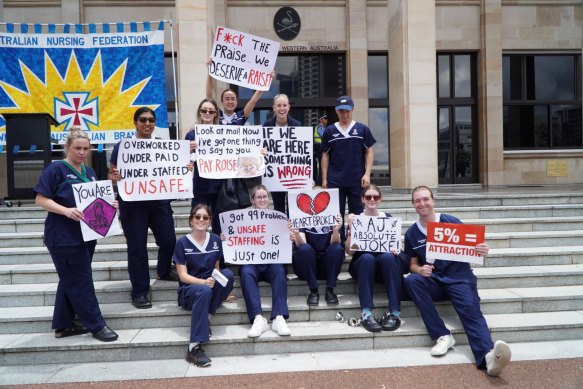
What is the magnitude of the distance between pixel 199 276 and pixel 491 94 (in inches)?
462

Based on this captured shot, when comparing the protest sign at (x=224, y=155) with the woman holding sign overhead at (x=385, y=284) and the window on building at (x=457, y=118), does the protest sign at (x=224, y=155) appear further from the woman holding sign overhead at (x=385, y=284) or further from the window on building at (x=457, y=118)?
the window on building at (x=457, y=118)

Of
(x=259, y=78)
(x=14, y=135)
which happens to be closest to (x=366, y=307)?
(x=259, y=78)

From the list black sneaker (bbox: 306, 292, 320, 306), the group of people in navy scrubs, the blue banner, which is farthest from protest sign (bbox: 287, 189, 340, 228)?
the blue banner

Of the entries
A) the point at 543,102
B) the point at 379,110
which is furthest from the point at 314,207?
the point at 543,102

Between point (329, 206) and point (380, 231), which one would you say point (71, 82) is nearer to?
point (329, 206)

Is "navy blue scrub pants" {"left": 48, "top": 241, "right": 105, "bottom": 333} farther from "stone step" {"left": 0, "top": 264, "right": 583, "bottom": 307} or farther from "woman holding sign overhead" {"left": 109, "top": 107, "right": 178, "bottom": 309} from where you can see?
"stone step" {"left": 0, "top": 264, "right": 583, "bottom": 307}

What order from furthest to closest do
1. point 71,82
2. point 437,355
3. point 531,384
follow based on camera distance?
point 71,82 → point 437,355 → point 531,384

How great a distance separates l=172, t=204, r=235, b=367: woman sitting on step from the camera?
403cm

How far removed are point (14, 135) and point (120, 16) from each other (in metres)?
6.02

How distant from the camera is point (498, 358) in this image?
11.6ft

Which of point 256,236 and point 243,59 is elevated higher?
point 243,59

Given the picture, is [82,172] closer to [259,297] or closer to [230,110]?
[230,110]

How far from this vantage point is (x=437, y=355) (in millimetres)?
4027

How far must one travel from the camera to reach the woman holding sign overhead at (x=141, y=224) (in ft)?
15.1
